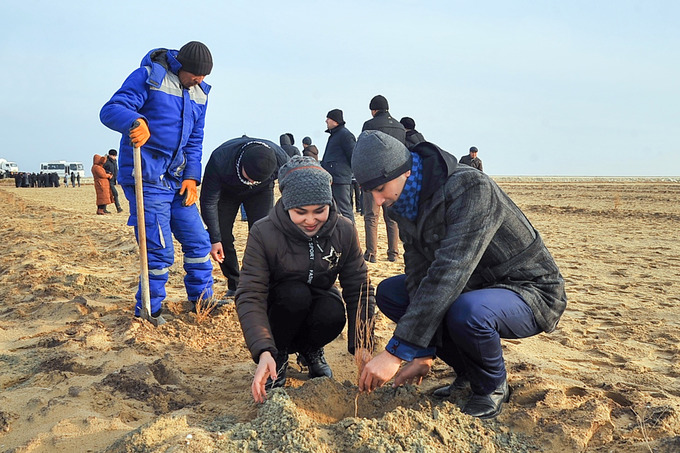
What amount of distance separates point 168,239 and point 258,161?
87cm

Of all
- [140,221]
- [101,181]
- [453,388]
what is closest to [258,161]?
[140,221]

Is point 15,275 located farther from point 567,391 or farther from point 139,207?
point 567,391

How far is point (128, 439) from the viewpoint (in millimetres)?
2193

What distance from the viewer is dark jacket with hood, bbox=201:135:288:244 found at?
450 cm

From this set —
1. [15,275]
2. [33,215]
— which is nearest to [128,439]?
[15,275]

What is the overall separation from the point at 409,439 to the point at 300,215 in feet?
3.78

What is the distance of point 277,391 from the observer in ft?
8.30

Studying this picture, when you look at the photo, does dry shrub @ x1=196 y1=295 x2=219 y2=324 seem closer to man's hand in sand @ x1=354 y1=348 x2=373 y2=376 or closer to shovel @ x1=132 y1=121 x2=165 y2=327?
shovel @ x1=132 y1=121 x2=165 y2=327

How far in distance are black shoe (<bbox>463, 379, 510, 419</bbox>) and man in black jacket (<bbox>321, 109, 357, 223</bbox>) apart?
4.39 m

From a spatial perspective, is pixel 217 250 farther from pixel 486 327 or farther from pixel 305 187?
pixel 486 327

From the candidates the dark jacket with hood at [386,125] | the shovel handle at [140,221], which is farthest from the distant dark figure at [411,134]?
the shovel handle at [140,221]

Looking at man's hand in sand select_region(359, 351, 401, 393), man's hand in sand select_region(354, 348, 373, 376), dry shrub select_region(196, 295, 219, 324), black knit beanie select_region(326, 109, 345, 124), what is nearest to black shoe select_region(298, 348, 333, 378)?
man's hand in sand select_region(354, 348, 373, 376)

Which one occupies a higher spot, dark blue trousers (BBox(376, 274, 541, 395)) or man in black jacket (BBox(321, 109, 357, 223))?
man in black jacket (BBox(321, 109, 357, 223))

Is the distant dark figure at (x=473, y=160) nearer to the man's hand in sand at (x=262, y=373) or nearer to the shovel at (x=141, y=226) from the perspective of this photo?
the shovel at (x=141, y=226)
